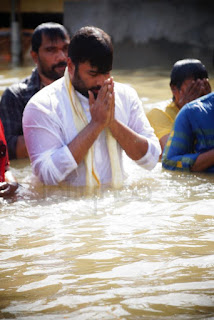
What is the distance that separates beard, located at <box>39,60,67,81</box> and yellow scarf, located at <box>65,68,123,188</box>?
1926mm

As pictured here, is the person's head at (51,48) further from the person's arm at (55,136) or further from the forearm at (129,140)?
the forearm at (129,140)

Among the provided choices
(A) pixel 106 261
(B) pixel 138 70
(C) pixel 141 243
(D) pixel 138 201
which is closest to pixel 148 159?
(D) pixel 138 201

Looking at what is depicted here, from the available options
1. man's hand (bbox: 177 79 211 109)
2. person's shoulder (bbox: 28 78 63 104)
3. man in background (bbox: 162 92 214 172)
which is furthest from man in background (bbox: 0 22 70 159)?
person's shoulder (bbox: 28 78 63 104)

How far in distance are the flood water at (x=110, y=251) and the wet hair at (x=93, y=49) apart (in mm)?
956

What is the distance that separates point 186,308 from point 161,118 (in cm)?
374

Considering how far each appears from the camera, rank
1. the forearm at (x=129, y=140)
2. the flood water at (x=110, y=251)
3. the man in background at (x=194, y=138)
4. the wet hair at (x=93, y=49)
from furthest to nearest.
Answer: the man in background at (x=194, y=138) < the forearm at (x=129, y=140) < the wet hair at (x=93, y=49) < the flood water at (x=110, y=251)

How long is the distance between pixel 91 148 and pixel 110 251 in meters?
1.26

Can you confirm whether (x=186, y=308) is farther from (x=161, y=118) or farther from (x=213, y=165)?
(x=161, y=118)

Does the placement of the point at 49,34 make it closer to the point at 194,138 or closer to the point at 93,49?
the point at 194,138

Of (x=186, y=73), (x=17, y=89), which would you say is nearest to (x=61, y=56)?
(x=17, y=89)

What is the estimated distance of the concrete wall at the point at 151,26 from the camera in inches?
591

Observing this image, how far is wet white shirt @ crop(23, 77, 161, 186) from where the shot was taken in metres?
4.46

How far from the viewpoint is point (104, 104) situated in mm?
4383

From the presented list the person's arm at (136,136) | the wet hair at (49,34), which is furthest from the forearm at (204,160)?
the wet hair at (49,34)
